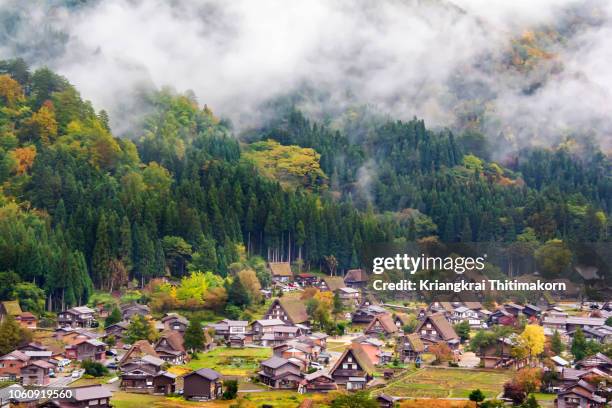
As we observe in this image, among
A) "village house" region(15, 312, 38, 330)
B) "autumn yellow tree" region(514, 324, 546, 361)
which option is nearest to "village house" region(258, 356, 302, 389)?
"autumn yellow tree" region(514, 324, 546, 361)

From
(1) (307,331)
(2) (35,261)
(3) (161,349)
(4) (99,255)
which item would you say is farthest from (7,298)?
(1) (307,331)

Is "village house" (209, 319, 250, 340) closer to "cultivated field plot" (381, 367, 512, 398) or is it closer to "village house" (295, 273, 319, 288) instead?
"cultivated field plot" (381, 367, 512, 398)

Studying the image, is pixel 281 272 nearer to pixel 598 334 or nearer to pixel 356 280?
pixel 356 280

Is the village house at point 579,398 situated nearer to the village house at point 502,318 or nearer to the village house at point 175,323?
the village house at point 502,318

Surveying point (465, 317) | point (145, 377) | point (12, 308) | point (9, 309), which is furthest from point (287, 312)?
point (145, 377)

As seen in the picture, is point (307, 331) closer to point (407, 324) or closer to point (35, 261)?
point (407, 324)
